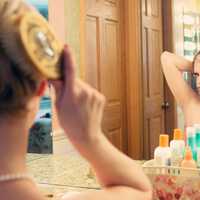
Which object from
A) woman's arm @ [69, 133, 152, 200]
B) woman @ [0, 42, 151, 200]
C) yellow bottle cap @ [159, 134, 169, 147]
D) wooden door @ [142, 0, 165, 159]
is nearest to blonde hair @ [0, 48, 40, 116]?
woman @ [0, 42, 151, 200]

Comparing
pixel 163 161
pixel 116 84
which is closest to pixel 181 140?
pixel 163 161

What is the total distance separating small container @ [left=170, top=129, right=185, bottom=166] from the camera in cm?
126

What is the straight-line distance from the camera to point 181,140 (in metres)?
1.32

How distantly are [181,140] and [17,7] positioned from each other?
0.99 m

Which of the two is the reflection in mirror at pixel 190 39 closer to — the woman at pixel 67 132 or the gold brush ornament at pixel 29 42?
the woman at pixel 67 132

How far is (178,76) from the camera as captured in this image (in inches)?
56.9

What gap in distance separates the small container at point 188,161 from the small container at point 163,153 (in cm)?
6

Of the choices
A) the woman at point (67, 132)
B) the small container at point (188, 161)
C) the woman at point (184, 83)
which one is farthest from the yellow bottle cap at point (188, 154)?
the woman at point (67, 132)

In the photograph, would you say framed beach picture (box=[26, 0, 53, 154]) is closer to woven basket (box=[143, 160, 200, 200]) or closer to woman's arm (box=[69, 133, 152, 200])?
woven basket (box=[143, 160, 200, 200])

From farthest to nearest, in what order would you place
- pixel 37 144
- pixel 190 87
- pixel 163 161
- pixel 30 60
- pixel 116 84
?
pixel 37 144 → pixel 116 84 → pixel 190 87 → pixel 163 161 → pixel 30 60

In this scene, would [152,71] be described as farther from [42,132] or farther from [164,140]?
[42,132]

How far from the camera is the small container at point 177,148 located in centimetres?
126

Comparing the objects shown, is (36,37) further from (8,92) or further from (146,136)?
(146,136)

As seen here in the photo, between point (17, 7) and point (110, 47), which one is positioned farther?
point (110, 47)
